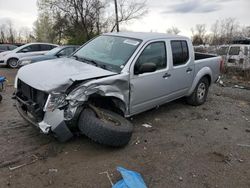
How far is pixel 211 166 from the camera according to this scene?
3.52m

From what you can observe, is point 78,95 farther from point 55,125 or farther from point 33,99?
point 33,99

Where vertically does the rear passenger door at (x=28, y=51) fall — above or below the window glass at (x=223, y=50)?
above

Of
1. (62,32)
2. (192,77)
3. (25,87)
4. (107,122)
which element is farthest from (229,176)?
(62,32)

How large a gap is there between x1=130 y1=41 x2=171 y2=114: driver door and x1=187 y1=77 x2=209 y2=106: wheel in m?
1.42

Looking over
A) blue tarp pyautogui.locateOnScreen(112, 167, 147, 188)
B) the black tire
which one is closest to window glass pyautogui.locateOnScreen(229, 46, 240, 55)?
the black tire

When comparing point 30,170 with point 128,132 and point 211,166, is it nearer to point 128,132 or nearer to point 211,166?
point 128,132

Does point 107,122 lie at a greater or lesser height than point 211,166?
greater

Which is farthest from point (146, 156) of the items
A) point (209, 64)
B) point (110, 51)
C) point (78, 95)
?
point (209, 64)

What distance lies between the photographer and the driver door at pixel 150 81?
422 centimetres

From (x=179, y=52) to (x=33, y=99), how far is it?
3.30m

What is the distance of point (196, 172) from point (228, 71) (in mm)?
10444

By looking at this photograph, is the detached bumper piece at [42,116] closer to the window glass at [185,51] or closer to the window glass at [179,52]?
the window glass at [179,52]

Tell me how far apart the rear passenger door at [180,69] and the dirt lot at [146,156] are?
0.72 metres

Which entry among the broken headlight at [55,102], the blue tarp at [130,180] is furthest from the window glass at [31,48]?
the blue tarp at [130,180]
